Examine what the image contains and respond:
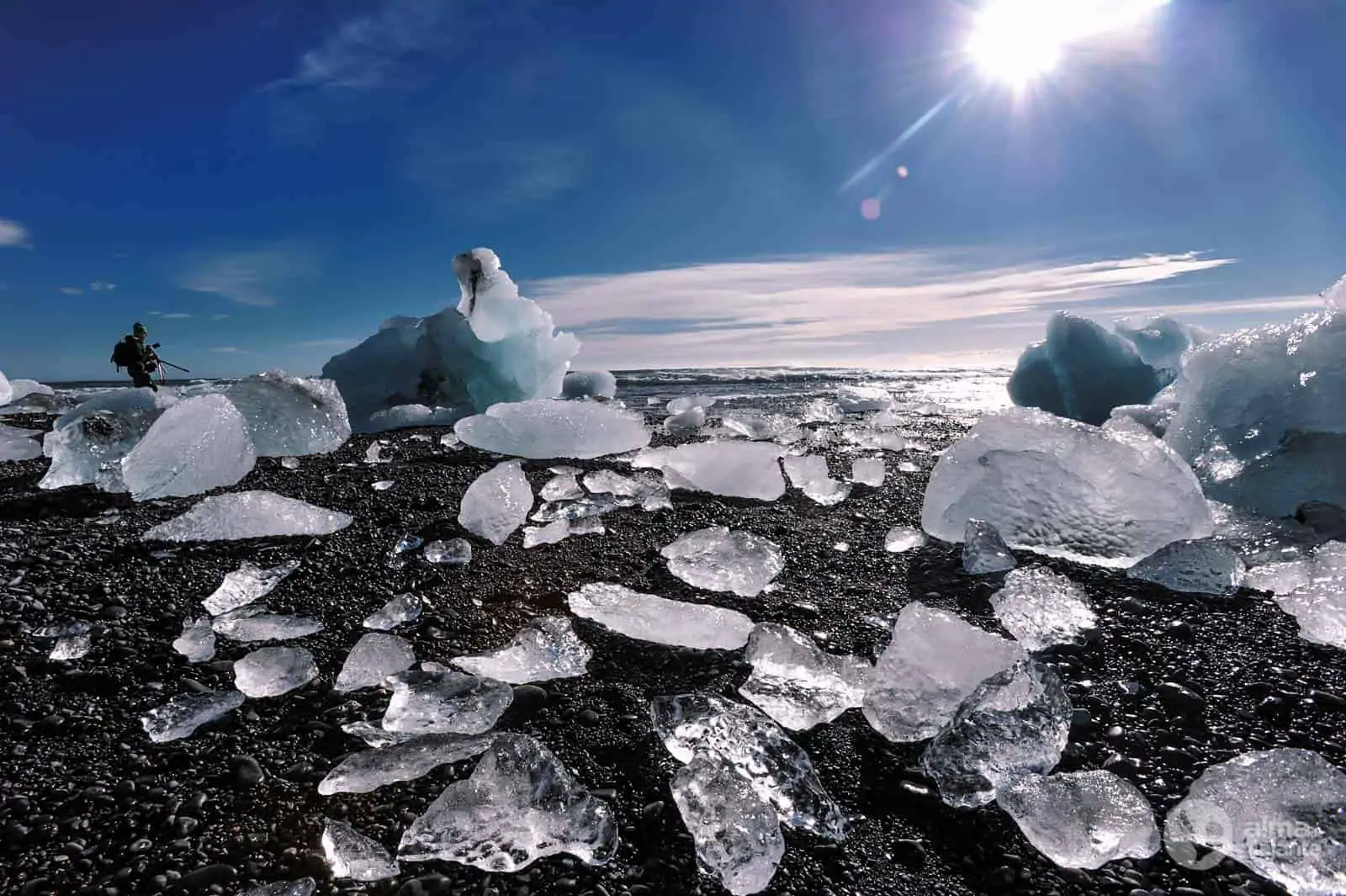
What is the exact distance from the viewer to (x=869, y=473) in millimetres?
3096

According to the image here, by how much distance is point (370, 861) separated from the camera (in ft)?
2.85

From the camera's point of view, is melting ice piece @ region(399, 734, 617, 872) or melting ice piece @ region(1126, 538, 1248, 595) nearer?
melting ice piece @ region(399, 734, 617, 872)

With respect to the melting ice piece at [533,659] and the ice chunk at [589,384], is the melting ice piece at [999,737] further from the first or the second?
the ice chunk at [589,384]

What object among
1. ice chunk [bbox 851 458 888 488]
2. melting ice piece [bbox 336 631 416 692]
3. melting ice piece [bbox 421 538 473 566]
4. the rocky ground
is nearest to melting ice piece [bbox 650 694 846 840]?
the rocky ground

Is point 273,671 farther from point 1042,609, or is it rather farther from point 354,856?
point 1042,609

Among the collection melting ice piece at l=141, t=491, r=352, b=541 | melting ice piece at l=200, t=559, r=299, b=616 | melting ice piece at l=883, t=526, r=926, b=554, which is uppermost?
melting ice piece at l=141, t=491, r=352, b=541

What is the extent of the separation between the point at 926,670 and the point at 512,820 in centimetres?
82

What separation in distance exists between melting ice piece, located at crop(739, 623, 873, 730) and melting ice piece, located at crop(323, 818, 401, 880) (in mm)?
674

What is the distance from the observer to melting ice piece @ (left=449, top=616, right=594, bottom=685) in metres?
1.34

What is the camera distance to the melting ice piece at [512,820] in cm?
90

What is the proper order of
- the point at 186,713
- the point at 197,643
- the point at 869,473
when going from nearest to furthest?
the point at 186,713
the point at 197,643
the point at 869,473

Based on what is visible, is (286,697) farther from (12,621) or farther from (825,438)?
(825,438)

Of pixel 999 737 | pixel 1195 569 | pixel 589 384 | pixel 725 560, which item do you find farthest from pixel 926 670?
pixel 589 384

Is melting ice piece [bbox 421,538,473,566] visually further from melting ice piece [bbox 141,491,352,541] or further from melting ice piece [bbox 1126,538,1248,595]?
melting ice piece [bbox 1126,538,1248,595]
